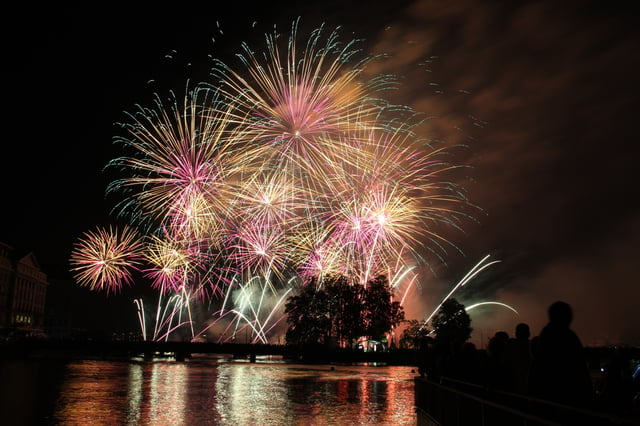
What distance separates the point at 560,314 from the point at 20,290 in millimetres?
138129

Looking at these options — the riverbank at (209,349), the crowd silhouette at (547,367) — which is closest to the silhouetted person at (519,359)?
the crowd silhouette at (547,367)

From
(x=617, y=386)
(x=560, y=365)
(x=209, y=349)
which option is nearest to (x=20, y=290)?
(x=209, y=349)

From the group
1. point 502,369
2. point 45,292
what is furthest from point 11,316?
point 502,369

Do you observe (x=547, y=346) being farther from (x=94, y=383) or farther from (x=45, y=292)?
(x=45, y=292)

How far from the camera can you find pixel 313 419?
17969 mm

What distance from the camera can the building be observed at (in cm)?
12173

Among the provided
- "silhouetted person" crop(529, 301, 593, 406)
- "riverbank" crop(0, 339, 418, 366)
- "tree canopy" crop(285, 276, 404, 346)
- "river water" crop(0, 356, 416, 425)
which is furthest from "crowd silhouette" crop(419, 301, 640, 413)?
"tree canopy" crop(285, 276, 404, 346)

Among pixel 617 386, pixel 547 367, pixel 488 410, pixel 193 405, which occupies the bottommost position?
pixel 193 405

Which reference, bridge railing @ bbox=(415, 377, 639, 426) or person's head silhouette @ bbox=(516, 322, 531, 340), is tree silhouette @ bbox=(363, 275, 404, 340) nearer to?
bridge railing @ bbox=(415, 377, 639, 426)

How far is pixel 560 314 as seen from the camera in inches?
283

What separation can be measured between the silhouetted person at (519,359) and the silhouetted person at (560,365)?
310 centimetres

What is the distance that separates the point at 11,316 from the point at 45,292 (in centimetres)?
2742

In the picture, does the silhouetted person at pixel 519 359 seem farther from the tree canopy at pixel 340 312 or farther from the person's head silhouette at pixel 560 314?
the tree canopy at pixel 340 312

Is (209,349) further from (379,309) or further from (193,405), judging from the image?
(193,405)
